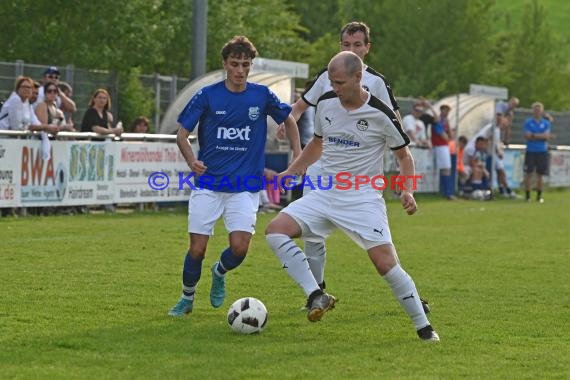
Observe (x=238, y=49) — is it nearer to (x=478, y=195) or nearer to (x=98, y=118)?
(x=98, y=118)

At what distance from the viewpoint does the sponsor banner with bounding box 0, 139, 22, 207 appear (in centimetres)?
1666

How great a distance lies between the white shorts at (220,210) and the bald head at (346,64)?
1.50 metres

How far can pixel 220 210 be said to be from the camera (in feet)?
30.1

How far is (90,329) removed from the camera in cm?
833

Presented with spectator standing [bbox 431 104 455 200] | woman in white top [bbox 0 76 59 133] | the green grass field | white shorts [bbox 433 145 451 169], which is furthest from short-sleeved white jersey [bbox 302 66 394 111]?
white shorts [bbox 433 145 451 169]

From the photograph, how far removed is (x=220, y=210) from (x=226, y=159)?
0.36m

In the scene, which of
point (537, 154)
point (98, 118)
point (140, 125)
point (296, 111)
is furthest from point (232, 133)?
point (537, 154)

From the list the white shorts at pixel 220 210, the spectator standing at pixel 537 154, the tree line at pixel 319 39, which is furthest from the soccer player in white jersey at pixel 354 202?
the spectator standing at pixel 537 154

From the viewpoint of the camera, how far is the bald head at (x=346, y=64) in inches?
313

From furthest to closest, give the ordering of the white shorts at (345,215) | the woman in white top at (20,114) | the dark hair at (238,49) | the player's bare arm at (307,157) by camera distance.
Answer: the woman in white top at (20,114) < the dark hair at (238,49) < the player's bare arm at (307,157) < the white shorts at (345,215)

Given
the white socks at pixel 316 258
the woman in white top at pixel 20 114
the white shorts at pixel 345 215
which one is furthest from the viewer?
the woman in white top at pixel 20 114

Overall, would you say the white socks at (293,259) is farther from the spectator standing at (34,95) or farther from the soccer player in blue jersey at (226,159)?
the spectator standing at (34,95)

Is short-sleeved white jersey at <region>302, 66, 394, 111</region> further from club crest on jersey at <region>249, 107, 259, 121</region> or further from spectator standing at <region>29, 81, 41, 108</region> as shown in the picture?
spectator standing at <region>29, 81, 41, 108</region>

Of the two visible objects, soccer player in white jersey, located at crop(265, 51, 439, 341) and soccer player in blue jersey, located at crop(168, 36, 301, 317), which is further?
soccer player in blue jersey, located at crop(168, 36, 301, 317)
